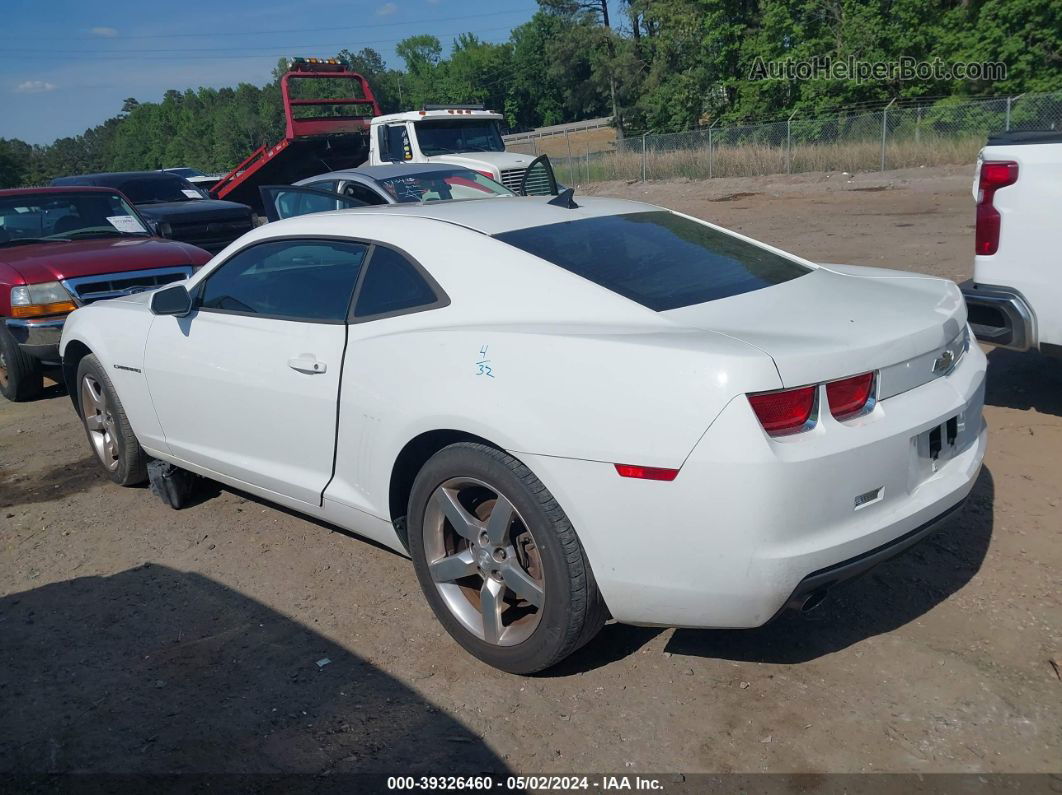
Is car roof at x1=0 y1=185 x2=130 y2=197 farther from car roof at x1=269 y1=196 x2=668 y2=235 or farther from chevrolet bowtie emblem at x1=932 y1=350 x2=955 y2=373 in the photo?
chevrolet bowtie emblem at x1=932 y1=350 x2=955 y2=373

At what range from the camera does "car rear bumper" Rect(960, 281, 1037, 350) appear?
4.92m

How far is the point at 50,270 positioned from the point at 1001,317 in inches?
276

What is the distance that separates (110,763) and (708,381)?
7.53 ft

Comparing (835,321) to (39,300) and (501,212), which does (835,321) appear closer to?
(501,212)

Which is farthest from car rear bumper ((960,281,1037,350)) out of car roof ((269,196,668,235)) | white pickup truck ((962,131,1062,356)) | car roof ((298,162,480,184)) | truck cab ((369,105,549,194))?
truck cab ((369,105,549,194))

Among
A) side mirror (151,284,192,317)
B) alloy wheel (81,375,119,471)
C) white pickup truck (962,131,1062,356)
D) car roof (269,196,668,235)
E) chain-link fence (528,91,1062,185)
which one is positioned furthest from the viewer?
chain-link fence (528,91,1062,185)

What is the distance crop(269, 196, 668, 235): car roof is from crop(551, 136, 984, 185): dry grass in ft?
70.5

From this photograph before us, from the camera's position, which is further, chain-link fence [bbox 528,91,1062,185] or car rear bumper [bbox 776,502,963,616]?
chain-link fence [bbox 528,91,1062,185]

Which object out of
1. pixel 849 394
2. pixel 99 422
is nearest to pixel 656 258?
pixel 849 394

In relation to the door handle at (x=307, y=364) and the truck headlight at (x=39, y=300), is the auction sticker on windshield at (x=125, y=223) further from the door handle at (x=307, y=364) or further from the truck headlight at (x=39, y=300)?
the door handle at (x=307, y=364)

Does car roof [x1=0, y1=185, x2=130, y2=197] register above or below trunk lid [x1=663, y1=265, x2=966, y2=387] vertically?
above

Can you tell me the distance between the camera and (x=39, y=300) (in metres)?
7.39

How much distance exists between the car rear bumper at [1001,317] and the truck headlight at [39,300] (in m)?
6.68

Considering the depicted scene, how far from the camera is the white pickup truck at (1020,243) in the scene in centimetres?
479
